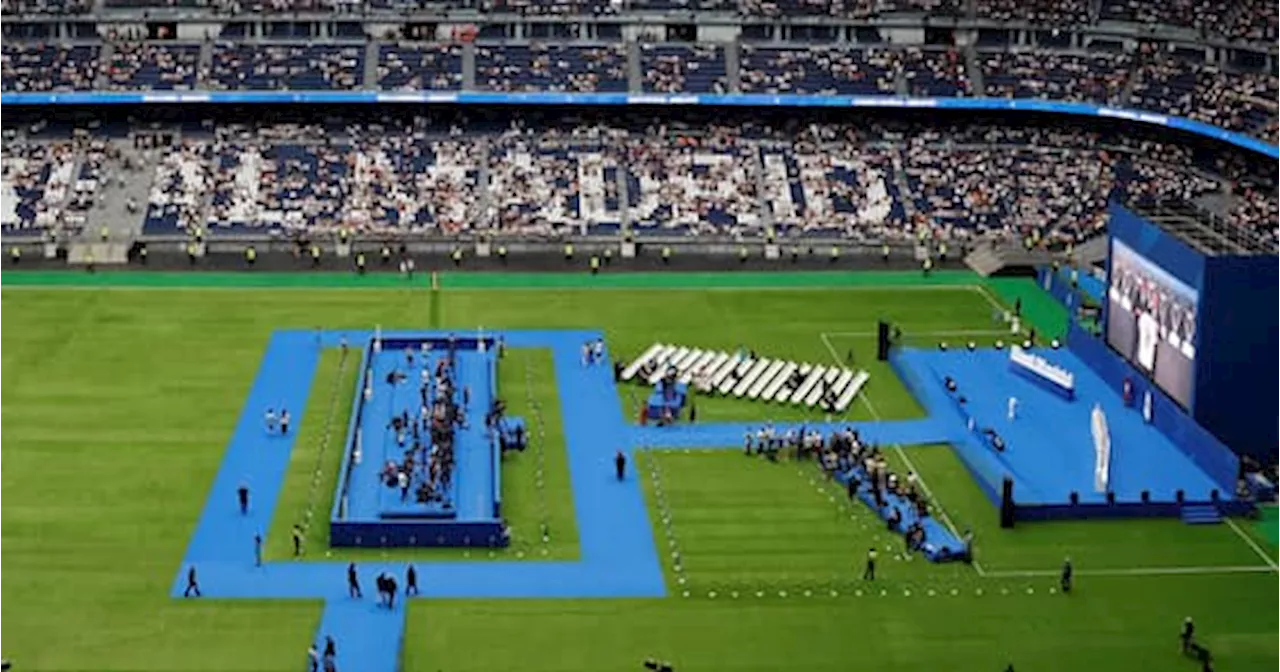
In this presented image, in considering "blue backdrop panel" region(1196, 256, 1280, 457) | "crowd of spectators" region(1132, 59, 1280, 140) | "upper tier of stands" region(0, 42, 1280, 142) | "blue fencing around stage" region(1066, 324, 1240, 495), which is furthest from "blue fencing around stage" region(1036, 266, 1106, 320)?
"blue backdrop panel" region(1196, 256, 1280, 457)

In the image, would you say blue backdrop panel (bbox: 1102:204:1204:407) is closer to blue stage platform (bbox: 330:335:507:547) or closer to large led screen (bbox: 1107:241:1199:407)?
large led screen (bbox: 1107:241:1199:407)

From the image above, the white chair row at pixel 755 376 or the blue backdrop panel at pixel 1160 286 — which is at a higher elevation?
the blue backdrop panel at pixel 1160 286

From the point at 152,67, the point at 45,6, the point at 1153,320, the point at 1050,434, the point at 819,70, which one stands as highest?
the point at 45,6

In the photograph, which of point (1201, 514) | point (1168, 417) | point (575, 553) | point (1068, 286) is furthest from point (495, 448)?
point (1068, 286)

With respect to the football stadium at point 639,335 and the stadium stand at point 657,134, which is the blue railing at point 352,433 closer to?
the football stadium at point 639,335

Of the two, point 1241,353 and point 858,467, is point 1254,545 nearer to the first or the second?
point 1241,353

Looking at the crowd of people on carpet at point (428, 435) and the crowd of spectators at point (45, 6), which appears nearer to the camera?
the crowd of people on carpet at point (428, 435)

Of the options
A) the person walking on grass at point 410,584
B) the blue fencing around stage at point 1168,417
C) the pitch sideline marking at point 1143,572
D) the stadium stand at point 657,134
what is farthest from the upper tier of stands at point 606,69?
the person walking on grass at point 410,584
